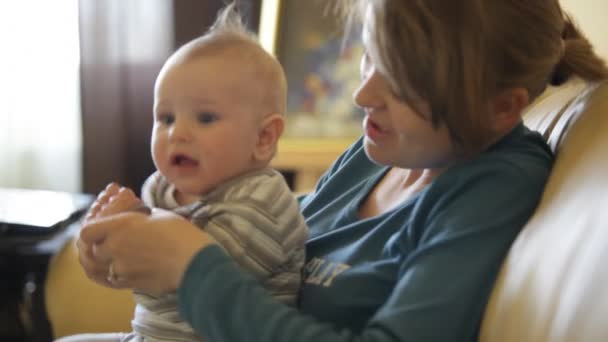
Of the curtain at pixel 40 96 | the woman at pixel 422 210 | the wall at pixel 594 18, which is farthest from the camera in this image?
the curtain at pixel 40 96

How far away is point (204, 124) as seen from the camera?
872mm

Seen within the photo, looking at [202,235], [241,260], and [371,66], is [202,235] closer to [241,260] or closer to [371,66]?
[241,260]

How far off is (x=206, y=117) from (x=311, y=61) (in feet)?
3.57

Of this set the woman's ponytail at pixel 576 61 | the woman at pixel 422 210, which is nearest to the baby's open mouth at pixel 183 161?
the woman at pixel 422 210

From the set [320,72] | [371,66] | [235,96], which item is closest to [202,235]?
[235,96]

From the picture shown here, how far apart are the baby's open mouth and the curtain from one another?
146 centimetres

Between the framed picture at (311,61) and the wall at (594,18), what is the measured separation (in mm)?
567

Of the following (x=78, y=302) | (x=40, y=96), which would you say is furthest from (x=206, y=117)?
(x=40, y=96)

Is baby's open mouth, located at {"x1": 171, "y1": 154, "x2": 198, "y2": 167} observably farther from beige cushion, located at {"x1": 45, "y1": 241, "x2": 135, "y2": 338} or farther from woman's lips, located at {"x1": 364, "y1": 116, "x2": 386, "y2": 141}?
beige cushion, located at {"x1": 45, "y1": 241, "x2": 135, "y2": 338}

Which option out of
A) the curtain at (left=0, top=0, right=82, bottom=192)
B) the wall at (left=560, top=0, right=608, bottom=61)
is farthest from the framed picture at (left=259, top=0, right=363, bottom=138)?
the curtain at (left=0, top=0, right=82, bottom=192)

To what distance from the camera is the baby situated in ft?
2.74

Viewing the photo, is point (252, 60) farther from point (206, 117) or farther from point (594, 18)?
point (594, 18)

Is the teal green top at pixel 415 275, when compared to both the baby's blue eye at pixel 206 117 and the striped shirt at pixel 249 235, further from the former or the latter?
the baby's blue eye at pixel 206 117

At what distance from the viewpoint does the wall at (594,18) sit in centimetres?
156
